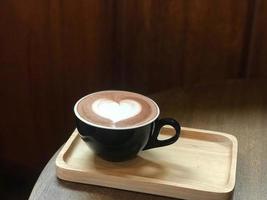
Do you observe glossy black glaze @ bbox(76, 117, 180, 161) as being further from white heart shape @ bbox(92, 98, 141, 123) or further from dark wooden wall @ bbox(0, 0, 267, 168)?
dark wooden wall @ bbox(0, 0, 267, 168)

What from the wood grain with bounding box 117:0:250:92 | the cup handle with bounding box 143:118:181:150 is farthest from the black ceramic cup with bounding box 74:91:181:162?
the wood grain with bounding box 117:0:250:92

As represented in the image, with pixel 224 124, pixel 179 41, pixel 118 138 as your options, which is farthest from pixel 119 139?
pixel 179 41

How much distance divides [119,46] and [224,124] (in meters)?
0.39

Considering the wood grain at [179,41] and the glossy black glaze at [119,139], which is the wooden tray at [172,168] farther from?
the wood grain at [179,41]

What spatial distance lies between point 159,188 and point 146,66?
1.72 feet

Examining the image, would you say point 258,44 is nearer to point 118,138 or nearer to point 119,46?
point 119,46

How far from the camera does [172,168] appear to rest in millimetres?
669

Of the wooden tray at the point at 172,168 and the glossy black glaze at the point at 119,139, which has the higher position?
the glossy black glaze at the point at 119,139

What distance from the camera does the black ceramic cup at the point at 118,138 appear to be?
2.06ft

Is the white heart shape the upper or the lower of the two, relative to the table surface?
upper

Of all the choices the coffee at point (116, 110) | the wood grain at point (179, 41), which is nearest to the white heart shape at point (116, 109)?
the coffee at point (116, 110)

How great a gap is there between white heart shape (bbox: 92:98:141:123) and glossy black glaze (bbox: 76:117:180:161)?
0.03 m

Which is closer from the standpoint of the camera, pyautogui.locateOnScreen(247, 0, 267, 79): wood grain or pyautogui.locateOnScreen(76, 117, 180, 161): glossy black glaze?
pyautogui.locateOnScreen(76, 117, 180, 161): glossy black glaze

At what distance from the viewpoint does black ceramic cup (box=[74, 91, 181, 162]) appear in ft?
2.06
